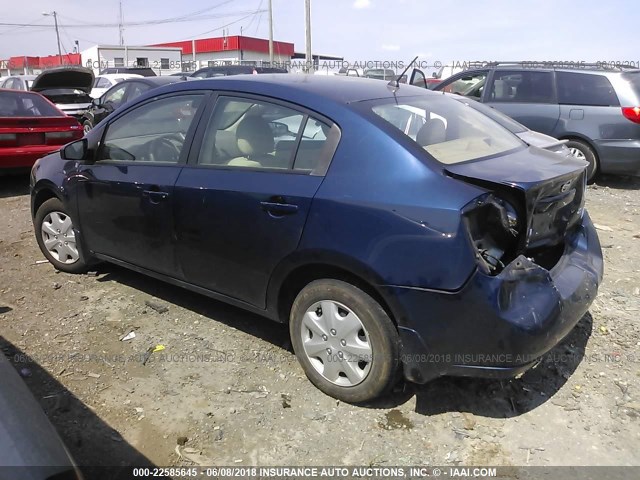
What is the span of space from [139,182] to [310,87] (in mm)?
1357

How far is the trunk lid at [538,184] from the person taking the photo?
2537mm

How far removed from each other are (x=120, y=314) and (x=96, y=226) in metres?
0.70

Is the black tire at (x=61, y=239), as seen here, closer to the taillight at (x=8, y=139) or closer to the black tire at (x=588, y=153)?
the taillight at (x=8, y=139)

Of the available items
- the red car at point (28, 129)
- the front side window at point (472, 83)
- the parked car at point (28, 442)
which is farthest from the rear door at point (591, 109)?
the parked car at point (28, 442)

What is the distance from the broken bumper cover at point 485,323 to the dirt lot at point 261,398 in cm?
39

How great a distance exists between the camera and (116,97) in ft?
37.6

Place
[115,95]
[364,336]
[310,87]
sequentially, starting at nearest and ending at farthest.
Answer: [364,336]
[310,87]
[115,95]

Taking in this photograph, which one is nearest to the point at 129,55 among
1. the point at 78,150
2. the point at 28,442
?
the point at 78,150

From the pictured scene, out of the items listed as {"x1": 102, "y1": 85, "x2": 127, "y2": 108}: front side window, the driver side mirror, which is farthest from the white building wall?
the driver side mirror

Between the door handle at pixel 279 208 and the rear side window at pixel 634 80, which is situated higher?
the rear side window at pixel 634 80

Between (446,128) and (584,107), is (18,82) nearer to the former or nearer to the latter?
(584,107)

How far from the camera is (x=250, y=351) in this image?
3.47 m

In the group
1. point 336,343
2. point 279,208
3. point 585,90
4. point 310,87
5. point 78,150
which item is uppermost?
point 310,87

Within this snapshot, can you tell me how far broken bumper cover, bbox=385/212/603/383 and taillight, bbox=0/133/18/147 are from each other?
21.7 feet
